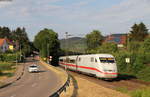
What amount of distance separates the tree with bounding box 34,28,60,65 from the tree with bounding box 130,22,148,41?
3183 cm

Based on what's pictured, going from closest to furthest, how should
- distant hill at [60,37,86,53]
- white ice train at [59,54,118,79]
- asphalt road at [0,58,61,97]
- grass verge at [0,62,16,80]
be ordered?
1. asphalt road at [0,58,61,97]
2. white ice train at [59,54,118,79]
3. grass verge at [0,62,16,80]
4. distant hill at [60,37,86,53]

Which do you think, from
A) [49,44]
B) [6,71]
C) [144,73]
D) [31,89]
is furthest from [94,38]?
[31,89]

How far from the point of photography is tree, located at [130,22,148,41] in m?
94.1

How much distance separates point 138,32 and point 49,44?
3666cm

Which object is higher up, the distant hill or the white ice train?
the distant hill

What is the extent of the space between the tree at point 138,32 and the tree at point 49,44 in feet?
104

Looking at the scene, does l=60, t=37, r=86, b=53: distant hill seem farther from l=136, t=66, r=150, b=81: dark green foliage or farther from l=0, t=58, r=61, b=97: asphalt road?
l=0, t=58, r=61, b=97: asphalt road

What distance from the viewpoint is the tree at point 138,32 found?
94.1 metres

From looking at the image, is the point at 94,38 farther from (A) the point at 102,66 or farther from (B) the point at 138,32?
(A) the point at 102,66

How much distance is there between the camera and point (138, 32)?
3711 inches

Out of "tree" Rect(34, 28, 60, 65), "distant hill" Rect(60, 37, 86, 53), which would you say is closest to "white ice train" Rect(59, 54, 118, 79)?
"distant hill" Rect(60, 37, 86, 53)

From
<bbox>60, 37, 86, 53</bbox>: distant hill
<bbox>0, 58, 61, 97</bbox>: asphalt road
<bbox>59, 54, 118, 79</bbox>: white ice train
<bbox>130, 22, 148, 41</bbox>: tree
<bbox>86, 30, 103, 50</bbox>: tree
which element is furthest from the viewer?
<bbox>86, 30, 103, 50</bbox>: tree

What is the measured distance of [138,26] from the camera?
9756 cm

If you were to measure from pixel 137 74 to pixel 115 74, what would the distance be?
1315cm
